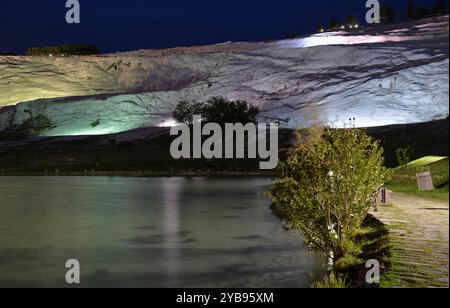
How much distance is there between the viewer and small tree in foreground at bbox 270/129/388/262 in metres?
14.7

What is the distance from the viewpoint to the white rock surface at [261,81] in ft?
301

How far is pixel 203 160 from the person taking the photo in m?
69.1

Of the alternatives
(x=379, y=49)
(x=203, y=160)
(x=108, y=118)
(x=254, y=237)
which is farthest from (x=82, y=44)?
(x=254, y=237)

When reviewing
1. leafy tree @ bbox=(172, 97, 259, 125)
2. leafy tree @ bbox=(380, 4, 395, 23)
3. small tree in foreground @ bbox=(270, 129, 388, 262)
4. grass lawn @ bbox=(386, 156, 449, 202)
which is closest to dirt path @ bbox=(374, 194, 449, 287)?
small tree in foreground @ bbox=(270, 129, 388, 262)

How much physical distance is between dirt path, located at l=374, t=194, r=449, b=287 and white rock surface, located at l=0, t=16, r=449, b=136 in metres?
53.5

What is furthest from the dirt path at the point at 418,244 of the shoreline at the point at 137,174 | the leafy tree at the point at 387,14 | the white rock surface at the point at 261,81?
the leafy tree at the point at 387,14

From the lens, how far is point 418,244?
14.3m

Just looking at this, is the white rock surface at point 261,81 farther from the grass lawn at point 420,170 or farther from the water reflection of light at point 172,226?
the water reflection of light at point 172,226

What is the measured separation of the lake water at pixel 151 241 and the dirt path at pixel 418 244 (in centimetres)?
264

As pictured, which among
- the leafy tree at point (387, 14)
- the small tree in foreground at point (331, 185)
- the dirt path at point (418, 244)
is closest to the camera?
the dirt path at point (418, 244)

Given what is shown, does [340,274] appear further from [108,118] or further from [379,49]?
[379,49]

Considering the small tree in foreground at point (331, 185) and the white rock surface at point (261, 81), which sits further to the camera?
the white rock surface at point (261, 81)

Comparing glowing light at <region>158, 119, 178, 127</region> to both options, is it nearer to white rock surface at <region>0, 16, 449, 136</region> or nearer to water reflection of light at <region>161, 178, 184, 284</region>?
white rock surface at <region>0, 16, 449, 136</region>

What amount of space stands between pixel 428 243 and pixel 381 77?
8904 cm
